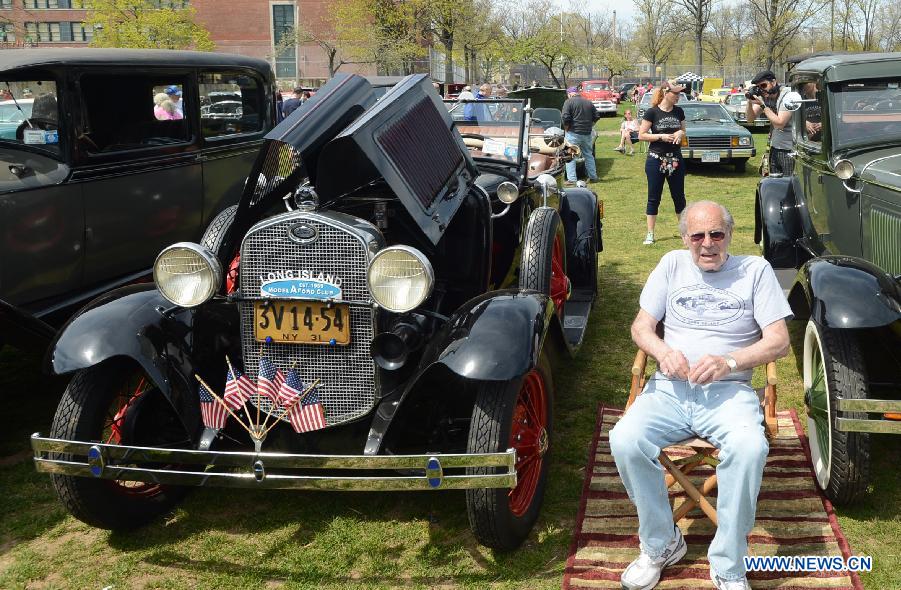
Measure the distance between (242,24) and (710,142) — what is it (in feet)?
177

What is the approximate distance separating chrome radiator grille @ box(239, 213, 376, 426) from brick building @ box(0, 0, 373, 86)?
53499 millimetres

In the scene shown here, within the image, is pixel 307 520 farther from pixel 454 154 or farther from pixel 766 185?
pixel 766 185

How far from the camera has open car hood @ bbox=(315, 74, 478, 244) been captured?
3.68 meters

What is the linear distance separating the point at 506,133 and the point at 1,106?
11.0ft

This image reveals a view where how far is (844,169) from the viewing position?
15.3 ft

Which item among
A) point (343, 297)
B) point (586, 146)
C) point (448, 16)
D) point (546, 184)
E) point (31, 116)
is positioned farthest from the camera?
point (448, 16)

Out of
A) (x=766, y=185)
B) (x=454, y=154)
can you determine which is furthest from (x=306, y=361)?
(x=766, y=185)

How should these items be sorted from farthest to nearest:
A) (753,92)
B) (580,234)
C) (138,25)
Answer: (138,25)
(753,92)
(580,234)

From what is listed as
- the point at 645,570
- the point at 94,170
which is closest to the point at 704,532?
the point at 645,570

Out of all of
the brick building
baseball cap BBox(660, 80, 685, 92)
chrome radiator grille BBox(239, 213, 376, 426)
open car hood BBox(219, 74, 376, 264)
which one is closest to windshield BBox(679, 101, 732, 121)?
baseball cap BBox(660, 80, 685, 92)

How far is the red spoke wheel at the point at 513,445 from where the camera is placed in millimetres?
3107

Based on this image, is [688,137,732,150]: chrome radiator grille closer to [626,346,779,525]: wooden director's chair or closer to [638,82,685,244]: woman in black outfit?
[638,82,685,244]: woman in black outfit

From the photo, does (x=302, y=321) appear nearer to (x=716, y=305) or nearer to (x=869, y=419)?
(x=716, y=305)

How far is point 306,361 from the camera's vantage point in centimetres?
346
